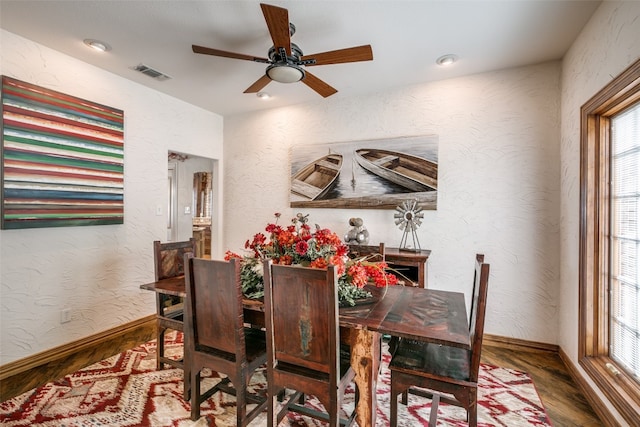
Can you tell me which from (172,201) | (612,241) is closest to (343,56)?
(612,241)

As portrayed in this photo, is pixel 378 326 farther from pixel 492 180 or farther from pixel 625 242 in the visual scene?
pixel 492 180

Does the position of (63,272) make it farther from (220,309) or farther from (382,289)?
(382,289)

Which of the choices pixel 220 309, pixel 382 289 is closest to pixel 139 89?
pixel 220 309

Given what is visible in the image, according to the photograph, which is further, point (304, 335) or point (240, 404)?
point (240, 404)

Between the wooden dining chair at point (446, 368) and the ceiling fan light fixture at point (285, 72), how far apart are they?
173cm

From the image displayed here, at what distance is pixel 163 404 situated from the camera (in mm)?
2010

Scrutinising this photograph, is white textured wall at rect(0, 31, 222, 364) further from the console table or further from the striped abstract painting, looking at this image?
the console table

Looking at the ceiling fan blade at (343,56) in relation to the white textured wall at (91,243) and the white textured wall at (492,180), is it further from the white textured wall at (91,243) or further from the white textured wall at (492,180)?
the white textured wall at (91,243)

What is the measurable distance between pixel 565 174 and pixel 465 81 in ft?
4.28

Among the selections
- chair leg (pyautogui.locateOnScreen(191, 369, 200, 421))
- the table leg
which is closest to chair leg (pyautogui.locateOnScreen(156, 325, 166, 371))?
chair leg (pyautogui.locateOnScreen(191, 369, 200, 421))

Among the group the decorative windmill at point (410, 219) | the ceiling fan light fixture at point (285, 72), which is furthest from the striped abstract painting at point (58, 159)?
the decorative windmill at point (410, 219)

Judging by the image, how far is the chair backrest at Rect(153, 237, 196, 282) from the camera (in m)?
2.45

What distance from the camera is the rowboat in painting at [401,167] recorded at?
3.28m

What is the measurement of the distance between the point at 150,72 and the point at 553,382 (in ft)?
14.8
